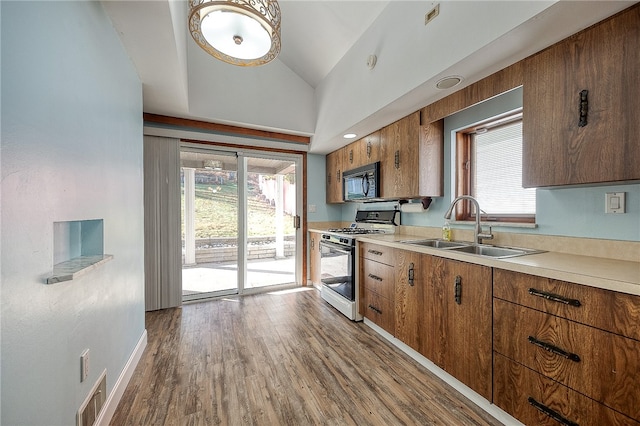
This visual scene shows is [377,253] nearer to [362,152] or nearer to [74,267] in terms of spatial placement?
[362,152]

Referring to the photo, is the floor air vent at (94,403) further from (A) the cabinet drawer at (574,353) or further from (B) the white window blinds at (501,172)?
(B) the white window blinds at (501,172)

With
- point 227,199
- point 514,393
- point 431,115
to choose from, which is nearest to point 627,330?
point 514,393

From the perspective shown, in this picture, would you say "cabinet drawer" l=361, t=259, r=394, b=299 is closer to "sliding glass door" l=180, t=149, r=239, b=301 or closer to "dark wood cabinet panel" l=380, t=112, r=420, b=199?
"dark wood cabinet panel" l=380, t=112, r=420, b=199

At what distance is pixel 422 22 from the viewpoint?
1855 millimetres

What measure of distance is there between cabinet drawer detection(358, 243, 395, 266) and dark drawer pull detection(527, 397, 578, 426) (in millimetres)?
1203

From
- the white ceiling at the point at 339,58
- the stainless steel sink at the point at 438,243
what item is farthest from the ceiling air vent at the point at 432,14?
the stainless steel sink at the point at 438,243

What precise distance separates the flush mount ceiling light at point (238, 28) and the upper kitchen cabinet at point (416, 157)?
1454 mm

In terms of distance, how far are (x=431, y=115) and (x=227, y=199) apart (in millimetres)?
2834

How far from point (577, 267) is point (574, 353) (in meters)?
0.39

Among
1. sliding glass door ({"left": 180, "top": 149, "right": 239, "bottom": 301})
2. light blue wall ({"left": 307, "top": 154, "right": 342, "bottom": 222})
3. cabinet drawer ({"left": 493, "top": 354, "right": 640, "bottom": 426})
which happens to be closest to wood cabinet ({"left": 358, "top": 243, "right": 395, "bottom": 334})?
cabinet drawer ({"left": 493, "top": 354, "right": 640, "bottom": 426})

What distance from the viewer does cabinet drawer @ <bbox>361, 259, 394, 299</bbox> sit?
2326mm

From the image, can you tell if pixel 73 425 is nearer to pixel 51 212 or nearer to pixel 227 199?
pixel 51 212

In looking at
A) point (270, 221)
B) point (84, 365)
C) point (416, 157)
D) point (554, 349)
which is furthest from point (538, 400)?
point (270, 221)

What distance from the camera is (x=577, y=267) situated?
123 cm
